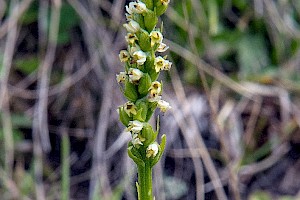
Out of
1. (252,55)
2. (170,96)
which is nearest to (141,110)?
(170,96)

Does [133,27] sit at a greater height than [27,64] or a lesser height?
lesser

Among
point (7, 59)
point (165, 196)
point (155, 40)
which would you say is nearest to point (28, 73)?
point (7, 59)

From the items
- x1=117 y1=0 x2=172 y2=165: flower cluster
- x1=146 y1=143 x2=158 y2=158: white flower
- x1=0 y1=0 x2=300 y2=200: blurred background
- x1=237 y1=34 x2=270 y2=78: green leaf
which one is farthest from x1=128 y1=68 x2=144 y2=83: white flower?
x1=237 y1=34 x2=270 y2=78: green leaf

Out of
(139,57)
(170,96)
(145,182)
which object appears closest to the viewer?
(139,57)

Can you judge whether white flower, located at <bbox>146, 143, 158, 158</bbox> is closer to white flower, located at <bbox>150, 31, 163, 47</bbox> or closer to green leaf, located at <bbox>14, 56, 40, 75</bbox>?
white flower, located at <bbox>150, 31, 163, 47</bbox>

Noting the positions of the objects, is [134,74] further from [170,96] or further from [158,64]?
[170,96]

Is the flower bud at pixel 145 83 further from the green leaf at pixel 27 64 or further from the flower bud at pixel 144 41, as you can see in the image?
the green leaf at pixel 27 64
